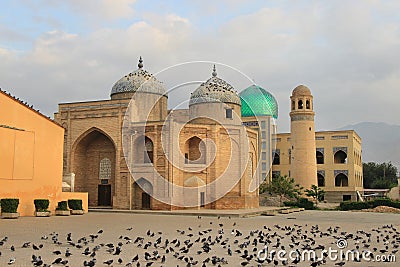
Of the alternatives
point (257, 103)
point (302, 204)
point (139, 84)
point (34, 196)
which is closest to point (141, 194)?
point (139, 84)

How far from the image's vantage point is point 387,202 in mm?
30875

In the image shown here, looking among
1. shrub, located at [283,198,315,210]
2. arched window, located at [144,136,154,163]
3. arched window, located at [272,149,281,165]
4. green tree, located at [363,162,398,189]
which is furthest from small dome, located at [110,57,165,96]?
green tree, located at [363,162,398,189]

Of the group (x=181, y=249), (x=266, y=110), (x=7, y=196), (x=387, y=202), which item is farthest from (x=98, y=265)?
(x=266, y=110)

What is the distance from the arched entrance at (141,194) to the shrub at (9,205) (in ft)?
34.8

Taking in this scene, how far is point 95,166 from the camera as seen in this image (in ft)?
99.3

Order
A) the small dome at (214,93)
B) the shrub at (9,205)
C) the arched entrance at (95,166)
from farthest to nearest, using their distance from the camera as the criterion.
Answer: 1. the small dome at (214,93)
2. the arched entrance at (95,166)
3. the shrub at (9,205)

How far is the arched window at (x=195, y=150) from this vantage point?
2852 cm

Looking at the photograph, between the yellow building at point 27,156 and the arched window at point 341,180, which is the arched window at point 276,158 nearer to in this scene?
the arched window at point 341,180

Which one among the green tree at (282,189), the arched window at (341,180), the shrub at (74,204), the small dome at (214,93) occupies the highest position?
the small dome at (214,93)

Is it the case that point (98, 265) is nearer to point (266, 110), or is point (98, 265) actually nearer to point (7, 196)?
point (7, 196)

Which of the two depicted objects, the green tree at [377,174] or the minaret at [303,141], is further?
the green tree at [377,174]

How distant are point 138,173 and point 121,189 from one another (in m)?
1.53

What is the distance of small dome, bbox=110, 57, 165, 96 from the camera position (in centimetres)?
3178

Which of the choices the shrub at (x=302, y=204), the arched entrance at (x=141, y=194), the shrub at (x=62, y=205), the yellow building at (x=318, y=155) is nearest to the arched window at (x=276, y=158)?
the yellow building at (x=318, y=155)
